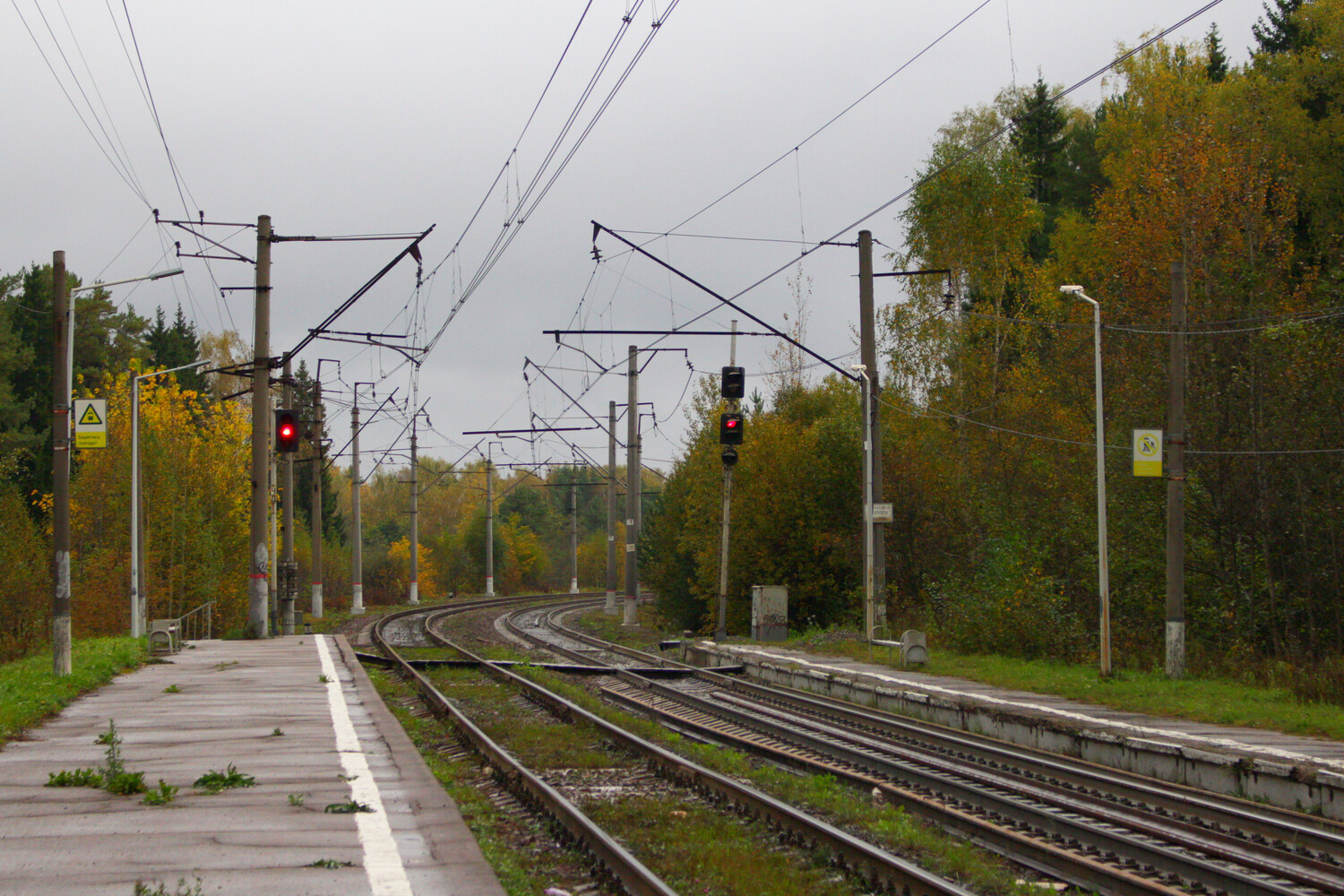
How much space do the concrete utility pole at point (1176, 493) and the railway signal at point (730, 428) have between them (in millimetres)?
8633

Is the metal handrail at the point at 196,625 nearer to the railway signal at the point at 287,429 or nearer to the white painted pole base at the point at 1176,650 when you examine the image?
the railway signal at the point at 287,429

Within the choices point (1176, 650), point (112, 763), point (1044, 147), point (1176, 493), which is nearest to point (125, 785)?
point (112, 763)

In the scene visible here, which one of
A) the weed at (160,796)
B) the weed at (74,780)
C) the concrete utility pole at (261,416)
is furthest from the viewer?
the concrete utility pole at (261,416)

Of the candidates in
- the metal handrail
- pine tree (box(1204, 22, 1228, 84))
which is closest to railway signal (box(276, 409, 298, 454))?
the metal handrail

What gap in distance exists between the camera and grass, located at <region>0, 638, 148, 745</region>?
13.6m

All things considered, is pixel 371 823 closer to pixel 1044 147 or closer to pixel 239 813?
pixel 239 813

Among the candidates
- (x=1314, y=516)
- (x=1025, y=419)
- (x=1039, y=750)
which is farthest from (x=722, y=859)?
(x=1025, y=419)

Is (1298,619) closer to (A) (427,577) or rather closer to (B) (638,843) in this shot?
(B) (638,843)

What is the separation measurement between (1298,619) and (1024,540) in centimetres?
562

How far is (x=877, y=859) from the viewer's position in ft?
25.7

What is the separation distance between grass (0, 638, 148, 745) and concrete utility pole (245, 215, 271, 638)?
10.5 feet

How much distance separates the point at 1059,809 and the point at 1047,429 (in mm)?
25835

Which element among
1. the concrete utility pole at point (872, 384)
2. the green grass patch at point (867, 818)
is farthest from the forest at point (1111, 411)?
the green grass patch at point (867, 818)

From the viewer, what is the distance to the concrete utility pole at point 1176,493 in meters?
19.9
